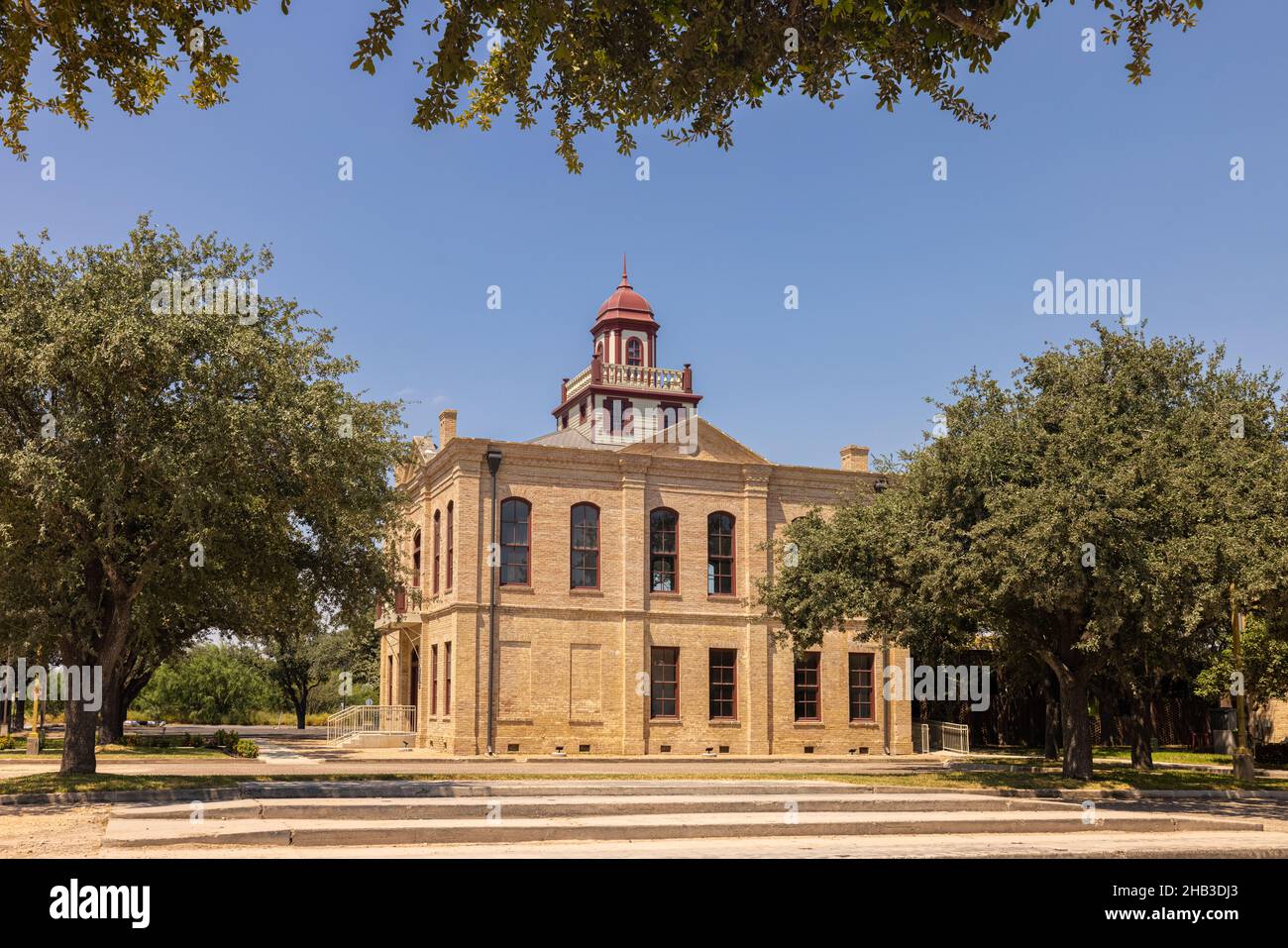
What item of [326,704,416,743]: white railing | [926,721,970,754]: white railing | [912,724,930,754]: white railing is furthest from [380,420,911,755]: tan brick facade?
[926,721,970,754]: white railing

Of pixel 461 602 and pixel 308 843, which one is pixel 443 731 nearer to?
pixel 461 602

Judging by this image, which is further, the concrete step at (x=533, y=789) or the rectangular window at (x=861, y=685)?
the rectangular window at (x=861, y=685)

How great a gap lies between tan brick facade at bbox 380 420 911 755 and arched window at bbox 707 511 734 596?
32 cm

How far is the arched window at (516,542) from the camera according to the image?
36.6 meters

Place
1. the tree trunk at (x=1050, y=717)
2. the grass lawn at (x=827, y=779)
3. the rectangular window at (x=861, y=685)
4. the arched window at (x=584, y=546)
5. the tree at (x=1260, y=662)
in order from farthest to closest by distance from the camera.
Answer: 1. the rectangular window at (x=861, y=685)
2. the arched window at (x=584, y=546)
3. the tree trunk at (x=1050, y=717)
4. the tree at (x=1260, y=662)
5. the grass lawn at (x=827, y=779)

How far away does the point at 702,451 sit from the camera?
3919 centimetres

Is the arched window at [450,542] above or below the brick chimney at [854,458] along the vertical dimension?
below

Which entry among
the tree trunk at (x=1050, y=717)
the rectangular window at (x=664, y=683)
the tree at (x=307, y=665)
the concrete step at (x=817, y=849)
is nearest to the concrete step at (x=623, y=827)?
the concrete step at (x=817, y=849)

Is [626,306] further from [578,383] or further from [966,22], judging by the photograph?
[966,22]

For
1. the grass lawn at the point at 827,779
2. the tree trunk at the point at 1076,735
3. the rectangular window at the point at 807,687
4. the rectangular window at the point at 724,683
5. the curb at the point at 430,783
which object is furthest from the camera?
the rectangular window at the point at 807,687

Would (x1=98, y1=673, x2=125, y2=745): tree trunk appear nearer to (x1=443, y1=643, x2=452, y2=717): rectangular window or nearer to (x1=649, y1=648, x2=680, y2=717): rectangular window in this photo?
(x1=443, y1=643, x2=452, y2=717): rectangular window

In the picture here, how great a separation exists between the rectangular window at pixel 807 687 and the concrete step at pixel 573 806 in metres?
18.4

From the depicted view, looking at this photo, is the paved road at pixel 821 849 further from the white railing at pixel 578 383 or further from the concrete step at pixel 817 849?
the white railing at pixel 578 383

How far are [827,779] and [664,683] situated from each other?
556 inches
